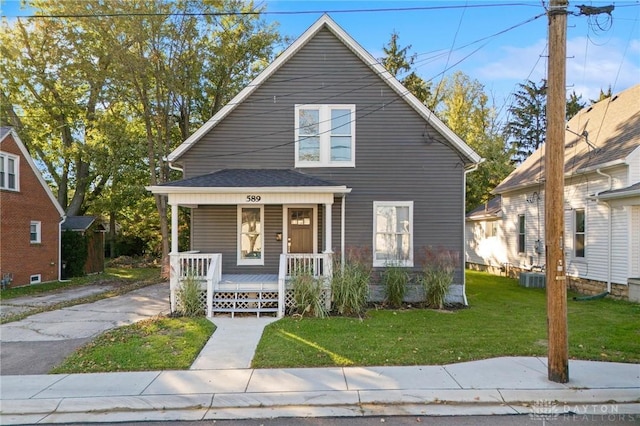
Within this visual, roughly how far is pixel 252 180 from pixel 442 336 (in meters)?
6.02

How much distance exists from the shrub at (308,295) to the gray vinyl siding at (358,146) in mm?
2408

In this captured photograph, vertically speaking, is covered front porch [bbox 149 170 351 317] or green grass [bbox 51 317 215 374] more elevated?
covered front porch [bbox 149 170 351 317]

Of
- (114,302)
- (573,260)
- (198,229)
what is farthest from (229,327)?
(573,260)

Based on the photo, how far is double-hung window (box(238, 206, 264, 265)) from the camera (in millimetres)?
11766

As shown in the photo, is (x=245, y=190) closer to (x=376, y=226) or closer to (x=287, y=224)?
(x=287, y=224)

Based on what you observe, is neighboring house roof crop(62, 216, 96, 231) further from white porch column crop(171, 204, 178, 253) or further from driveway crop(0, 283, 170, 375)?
white porch column crop(171, 204, 178, 253)

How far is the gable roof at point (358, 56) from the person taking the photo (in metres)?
11.3

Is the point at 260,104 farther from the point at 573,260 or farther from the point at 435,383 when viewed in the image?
the point at 573,260

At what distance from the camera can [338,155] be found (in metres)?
11.6

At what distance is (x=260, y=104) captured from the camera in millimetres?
11586

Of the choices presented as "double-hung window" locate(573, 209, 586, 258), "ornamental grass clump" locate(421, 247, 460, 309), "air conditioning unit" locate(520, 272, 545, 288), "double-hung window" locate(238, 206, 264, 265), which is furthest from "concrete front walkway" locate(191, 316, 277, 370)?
"double-hung window" locate(573, 209, 586, 258)

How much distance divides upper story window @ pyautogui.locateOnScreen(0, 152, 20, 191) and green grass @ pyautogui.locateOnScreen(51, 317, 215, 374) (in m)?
11.5

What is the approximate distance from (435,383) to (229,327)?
466cm

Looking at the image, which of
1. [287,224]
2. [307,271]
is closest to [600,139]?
[287,224]
